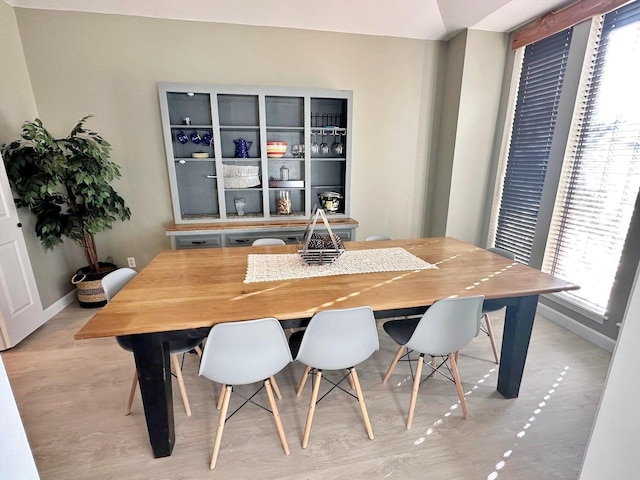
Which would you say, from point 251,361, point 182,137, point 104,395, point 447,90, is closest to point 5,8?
point 182,137

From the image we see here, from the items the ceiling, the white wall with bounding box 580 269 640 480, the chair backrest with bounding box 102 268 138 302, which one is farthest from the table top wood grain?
the ceiling

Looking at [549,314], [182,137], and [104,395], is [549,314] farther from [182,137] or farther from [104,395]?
[182,137]

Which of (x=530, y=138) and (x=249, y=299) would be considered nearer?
(x=249, y=299)

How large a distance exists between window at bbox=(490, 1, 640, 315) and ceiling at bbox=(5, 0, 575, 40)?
0.48m

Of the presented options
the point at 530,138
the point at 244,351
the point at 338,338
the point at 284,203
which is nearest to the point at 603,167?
the point at 530,138

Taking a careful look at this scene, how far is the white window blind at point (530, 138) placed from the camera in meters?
2.66

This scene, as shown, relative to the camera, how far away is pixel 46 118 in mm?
2906

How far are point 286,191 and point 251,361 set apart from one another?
2405mm

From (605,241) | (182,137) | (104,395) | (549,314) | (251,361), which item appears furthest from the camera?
(182,137)

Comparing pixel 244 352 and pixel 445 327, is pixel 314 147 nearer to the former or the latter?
pixel 445 327

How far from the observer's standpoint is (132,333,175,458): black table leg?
1267 millimetres

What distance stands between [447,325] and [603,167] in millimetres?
2095

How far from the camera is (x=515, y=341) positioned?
1.72m

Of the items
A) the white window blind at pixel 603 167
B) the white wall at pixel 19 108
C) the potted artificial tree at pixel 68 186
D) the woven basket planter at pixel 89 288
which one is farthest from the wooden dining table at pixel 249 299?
the white wall at pixel 19 108
